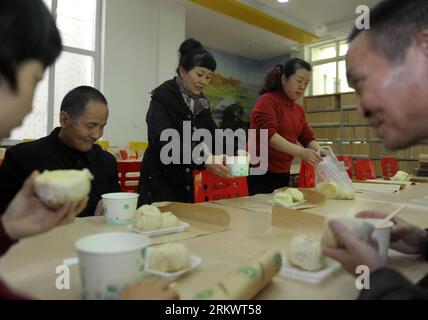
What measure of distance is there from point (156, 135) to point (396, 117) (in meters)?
1.30

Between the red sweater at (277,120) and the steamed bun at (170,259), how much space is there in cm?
170

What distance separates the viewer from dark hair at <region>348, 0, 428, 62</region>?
72cm

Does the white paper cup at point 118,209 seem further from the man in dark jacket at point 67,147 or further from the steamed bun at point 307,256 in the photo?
the steamed bun at point 307,256

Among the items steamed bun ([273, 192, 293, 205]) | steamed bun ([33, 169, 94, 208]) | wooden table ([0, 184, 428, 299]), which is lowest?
wooden table ([0, 184, 428, 299])

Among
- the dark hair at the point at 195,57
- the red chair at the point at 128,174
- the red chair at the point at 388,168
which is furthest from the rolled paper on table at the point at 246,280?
the red chair at the point at 388,168

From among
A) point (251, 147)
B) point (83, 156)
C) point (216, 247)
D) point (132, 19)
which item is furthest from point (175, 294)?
point (132, 19)

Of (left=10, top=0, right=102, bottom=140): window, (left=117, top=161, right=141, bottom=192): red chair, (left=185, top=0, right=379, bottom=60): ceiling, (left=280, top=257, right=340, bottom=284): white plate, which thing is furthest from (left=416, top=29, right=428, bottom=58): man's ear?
(left=185, top=0, right=379, bottom=60): ceiling

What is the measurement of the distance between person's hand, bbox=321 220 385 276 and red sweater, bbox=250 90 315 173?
1.66 m

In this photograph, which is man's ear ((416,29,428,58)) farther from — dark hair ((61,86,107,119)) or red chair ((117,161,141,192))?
red chair ((117,161,141,192))

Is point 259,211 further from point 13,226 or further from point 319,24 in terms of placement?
point 319,24

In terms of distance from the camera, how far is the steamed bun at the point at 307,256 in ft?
2.52

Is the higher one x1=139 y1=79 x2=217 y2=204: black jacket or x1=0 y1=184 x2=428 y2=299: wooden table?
x1=139 y1=79 x2=217 y2=204: black jacket

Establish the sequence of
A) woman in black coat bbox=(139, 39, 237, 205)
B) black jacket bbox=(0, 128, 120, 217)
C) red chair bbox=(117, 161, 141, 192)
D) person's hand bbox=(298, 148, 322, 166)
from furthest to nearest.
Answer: red chair bbox=(117, 161, 141, 192), person's hand bbox=(298, 148, 322, 166), woman in black coat bbox=(139, 39, 237, 205), black jacket bbox=(0, 128, 120, 217)

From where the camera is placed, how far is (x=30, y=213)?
0.74 meters
